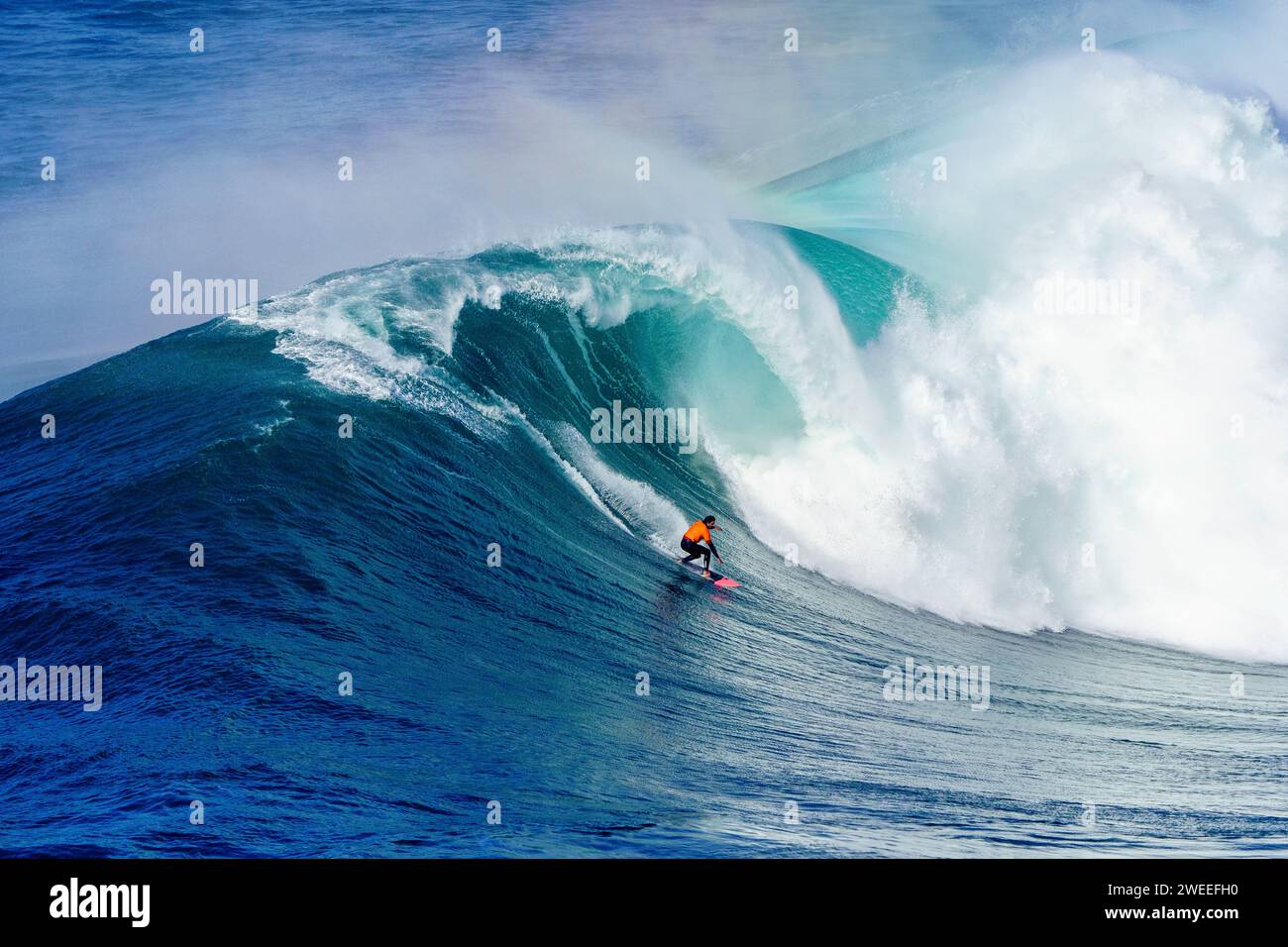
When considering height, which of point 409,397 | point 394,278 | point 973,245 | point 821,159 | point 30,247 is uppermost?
point 821,159

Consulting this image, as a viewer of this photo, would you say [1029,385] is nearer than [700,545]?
No

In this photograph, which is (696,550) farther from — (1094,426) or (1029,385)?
(1094,426)

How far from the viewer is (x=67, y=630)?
391 inches

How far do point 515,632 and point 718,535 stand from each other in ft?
14.7

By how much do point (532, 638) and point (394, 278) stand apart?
7731mm

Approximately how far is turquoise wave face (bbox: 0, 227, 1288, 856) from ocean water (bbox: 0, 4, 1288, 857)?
0.17 feet

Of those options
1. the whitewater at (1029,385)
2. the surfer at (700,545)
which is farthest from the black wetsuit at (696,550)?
the whitewater at (1029,385)

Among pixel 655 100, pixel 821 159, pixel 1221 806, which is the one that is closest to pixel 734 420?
pixel 1221 806

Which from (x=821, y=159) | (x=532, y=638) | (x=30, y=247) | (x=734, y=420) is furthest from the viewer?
(x=821, y=159)

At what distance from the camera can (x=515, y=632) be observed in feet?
36.3

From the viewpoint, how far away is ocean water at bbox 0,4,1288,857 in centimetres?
815

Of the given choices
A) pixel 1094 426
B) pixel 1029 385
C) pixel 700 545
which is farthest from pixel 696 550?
pixel 1094 426

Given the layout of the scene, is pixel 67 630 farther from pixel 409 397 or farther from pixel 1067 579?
pixel 1067 579

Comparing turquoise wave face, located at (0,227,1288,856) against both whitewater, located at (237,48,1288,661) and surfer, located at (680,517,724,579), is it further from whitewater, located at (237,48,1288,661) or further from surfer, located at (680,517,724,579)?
surfer, located at (680,517,724,579)
